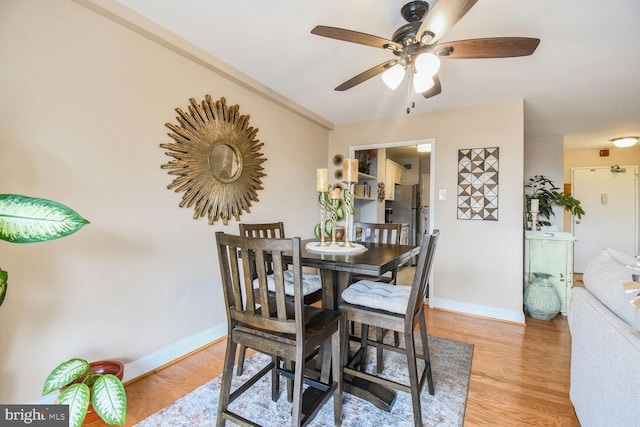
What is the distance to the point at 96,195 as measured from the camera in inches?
67.2

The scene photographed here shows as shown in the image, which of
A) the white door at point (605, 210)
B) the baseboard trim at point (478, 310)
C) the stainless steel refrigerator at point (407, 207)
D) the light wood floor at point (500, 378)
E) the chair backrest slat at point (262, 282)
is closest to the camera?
the chair backrest slat at point (262, 282)

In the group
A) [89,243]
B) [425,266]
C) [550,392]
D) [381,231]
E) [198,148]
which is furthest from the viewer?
[381,231]

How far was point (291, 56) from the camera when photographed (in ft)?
7.42

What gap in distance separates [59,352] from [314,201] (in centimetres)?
277

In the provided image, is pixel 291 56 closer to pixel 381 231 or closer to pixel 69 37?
pixel 69 37

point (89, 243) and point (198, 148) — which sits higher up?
point (198, 148)

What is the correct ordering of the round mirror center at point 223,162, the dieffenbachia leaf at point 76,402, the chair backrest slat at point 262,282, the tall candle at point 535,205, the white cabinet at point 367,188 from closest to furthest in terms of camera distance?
the dieffenbachia leaf at point 76,402 < the chair backrest slat at point 262,282 < the round mirror center at point 223,162 < the tall candle at point 535,205 < the white cabinet at point 367,188

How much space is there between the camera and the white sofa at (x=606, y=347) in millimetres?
971

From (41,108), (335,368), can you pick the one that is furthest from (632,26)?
(41,108)

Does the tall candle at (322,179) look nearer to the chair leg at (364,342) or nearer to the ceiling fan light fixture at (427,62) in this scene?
the ceiling fan light fixture at (427,62)

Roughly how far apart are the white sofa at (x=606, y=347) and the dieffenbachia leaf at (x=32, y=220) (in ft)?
6.13

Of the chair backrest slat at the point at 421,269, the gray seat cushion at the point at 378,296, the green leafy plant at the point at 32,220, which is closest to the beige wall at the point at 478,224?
the gray seat cushion at the point at 378,296

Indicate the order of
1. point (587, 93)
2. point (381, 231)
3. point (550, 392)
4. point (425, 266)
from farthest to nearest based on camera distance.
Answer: point (587, 93), point (381, 231), point (550, 392), point (425, 266)

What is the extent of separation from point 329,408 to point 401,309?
0.73m
